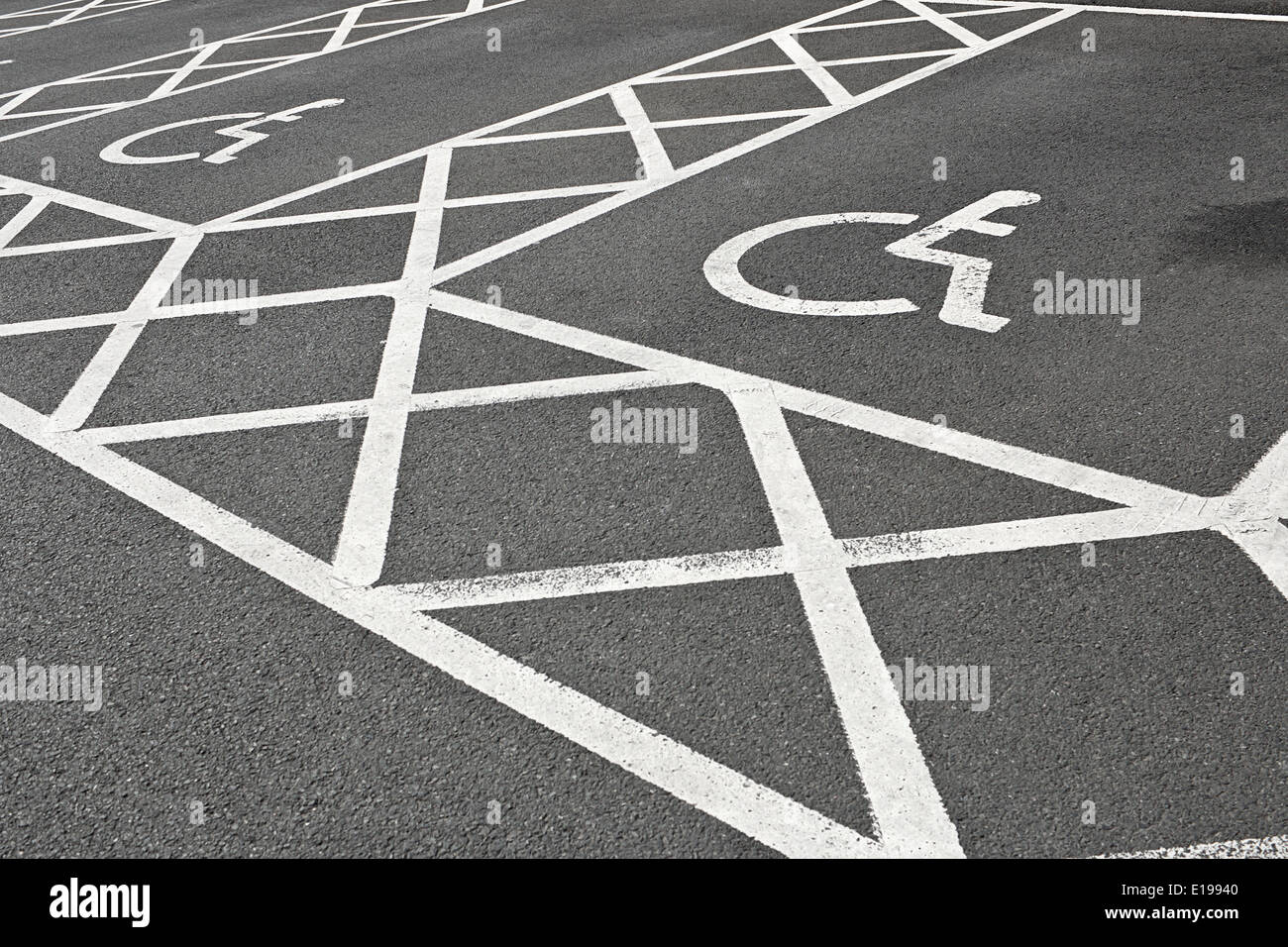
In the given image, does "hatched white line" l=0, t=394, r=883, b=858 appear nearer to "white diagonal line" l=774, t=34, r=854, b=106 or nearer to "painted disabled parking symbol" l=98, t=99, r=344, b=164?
"painted disabled parking symbol" l=98, t=99, r=344, b=164

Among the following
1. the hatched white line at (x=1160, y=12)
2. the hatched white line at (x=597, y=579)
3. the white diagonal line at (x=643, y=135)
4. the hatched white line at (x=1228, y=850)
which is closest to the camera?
the hatched white line at (x=1228, y=850)

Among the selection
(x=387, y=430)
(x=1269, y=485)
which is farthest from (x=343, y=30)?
(x=1269, y=485)

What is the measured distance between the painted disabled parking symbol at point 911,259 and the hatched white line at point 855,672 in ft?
4.67

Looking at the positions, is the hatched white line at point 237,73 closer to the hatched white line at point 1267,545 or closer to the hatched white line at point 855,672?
the hatched white line at point 855,672

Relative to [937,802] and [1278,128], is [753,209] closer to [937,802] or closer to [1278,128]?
[1278,128]

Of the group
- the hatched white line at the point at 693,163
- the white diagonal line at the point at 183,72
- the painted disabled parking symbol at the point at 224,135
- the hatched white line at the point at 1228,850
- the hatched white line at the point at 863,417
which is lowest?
the hatched white line at the point at 1228,850

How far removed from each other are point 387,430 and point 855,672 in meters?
2.87

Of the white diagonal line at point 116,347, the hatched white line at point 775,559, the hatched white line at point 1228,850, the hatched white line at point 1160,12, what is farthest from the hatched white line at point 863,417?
the hatched white line at point 1160,12

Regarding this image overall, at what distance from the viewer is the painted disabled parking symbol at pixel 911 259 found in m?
6.94

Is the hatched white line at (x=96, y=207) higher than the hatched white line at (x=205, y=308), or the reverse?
the hatched white line at (x=96, y=207)

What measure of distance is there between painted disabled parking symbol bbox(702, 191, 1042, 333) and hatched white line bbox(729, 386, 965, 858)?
1423 mm

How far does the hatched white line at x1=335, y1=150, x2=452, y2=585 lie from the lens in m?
5.27

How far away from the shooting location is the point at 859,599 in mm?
4719
